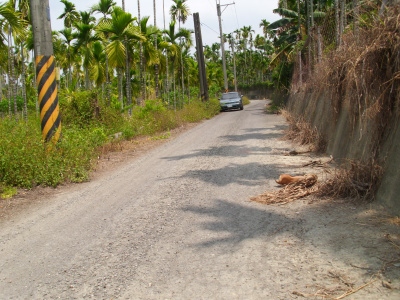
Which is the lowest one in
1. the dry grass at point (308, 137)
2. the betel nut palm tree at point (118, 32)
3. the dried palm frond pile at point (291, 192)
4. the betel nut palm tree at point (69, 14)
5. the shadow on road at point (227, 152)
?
the dried palm frond pile at point (291, 192)

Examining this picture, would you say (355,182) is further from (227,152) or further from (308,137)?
(308,137)

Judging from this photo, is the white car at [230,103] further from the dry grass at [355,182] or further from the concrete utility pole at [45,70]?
the dry grass at [355,182]

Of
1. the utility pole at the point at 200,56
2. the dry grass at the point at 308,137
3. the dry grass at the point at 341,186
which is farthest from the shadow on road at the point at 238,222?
the utility pole at the point at 200,56

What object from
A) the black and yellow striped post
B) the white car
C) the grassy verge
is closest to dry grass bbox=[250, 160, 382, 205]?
the grassy verge

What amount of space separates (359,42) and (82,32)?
27806 mm

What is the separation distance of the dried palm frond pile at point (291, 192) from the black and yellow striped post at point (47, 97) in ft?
17.4

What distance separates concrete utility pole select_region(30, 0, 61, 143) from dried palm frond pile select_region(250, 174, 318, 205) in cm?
525

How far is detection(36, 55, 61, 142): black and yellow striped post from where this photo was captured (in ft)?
28.5

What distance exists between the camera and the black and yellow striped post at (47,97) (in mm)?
8688

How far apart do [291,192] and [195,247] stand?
7.73 ft

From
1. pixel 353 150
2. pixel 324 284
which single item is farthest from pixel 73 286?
pixel 353 150

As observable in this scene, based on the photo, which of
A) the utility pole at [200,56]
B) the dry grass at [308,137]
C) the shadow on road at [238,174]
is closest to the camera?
the shadow on road at [238,174]

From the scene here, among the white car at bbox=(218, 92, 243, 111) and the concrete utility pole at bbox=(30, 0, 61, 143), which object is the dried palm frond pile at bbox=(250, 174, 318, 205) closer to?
the concrete utility pole at bbox=(30, 0, 61, 143)

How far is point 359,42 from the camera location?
19.4 ft
